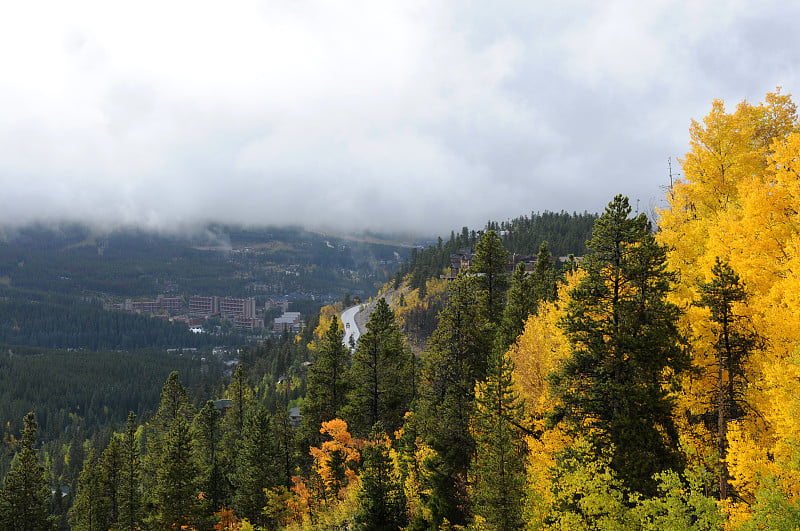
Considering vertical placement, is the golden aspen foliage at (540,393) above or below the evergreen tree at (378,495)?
above

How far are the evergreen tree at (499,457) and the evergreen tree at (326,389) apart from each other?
23.8 m

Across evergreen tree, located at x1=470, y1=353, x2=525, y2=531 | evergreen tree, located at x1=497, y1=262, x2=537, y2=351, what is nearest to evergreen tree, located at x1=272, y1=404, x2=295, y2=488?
evergreen tree, located at x1=497, y1=262, x2=537, y2=351

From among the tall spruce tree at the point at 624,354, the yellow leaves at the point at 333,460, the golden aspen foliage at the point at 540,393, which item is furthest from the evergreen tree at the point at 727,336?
the yellow leaves at the point at 333,460

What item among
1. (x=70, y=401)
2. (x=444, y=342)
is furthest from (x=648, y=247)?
(x=70, y=401)

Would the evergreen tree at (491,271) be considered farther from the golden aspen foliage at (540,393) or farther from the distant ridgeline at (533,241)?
the distant ridgeline at (533,241)

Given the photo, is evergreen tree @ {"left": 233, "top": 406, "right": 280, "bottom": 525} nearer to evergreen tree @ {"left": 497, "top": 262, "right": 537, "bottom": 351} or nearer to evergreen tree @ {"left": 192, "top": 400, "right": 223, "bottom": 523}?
evergreen tree @ {"left": 192, "top": 400, "right": 223, "bottom": 523}

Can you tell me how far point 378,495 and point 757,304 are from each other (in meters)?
26.3

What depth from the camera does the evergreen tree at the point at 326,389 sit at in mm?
46062

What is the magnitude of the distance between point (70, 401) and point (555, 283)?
231074 mm

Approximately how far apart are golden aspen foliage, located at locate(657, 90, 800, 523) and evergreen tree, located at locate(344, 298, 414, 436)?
27000mm

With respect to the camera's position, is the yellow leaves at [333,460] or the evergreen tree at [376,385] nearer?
the yellow leaves at [333,460]

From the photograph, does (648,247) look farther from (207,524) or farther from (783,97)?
(207,524)

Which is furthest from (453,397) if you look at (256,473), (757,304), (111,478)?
(111,478)

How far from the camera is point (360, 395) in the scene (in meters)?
43.1
